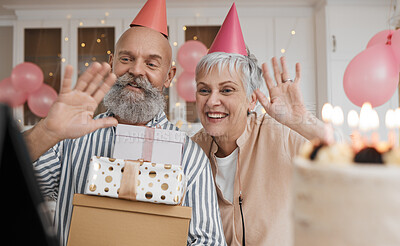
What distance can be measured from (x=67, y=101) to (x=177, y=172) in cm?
35

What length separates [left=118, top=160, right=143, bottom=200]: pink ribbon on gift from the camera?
84 cm

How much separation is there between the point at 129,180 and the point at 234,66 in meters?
0.69

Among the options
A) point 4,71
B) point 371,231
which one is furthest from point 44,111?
point 371,231

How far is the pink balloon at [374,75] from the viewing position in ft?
6.40

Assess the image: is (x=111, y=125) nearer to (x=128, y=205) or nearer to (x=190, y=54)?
(x=128, y=205)

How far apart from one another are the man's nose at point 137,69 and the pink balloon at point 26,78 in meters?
2.33

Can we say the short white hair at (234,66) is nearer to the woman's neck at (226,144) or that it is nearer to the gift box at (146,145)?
the woman's neck at (226,144)

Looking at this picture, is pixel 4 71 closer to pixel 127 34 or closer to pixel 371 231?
pixel 127 34

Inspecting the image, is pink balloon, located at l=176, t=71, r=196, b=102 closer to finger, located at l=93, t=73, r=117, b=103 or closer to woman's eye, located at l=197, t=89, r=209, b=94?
woman's eye, located at l=197, t=89, r=209, b=94

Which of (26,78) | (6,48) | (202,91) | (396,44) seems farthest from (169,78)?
(6,48)

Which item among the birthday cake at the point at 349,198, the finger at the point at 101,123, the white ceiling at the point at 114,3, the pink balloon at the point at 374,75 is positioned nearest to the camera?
the birthday cake at the point at 349,198

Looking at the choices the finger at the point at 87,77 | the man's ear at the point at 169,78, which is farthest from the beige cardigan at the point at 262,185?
the finger at the point at 87,77

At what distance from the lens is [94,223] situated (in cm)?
83

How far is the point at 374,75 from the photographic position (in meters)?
1.94
